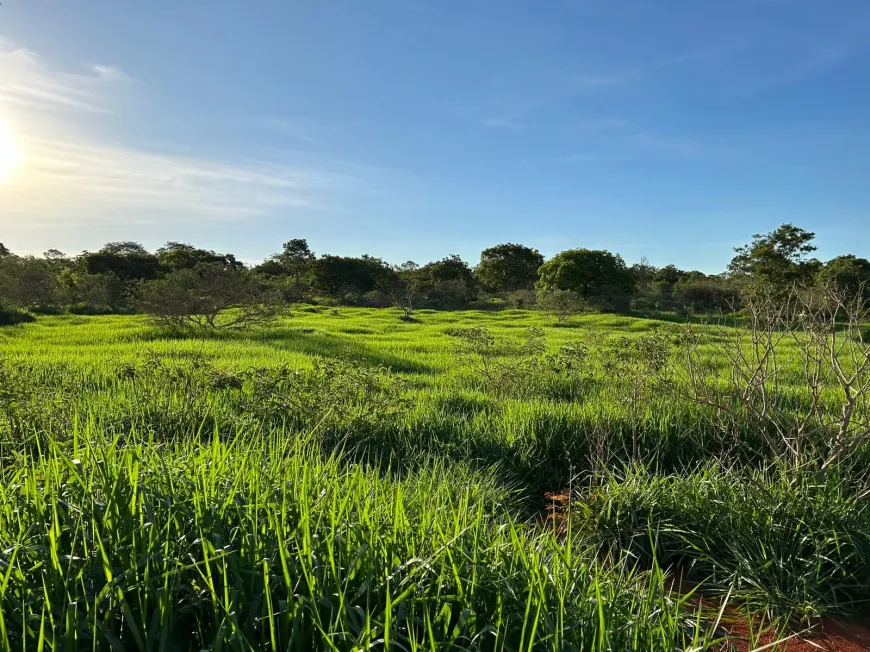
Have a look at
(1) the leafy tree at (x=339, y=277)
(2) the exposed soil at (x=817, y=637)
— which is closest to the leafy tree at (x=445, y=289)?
(1) the leafy tree at (x=339, y=277)

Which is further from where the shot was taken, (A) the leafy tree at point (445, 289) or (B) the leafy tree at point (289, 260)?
(B) the leafy tree at point (289, 260)

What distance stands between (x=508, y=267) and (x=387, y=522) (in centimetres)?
4542

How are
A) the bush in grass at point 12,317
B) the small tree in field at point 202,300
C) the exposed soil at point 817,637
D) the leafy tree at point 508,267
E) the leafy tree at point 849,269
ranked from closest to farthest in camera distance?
the exposed soil at point 817,637, the small tree in field at point 202,300, the bush in grass at point 12,317, the leafy tree at point 849,269, the leafy tree at point 508,267

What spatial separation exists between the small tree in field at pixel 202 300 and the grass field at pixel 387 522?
657 centimetres

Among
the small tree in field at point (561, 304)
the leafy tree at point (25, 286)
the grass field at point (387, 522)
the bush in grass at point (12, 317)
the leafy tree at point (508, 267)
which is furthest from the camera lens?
the leafy tree at point (508, 267)

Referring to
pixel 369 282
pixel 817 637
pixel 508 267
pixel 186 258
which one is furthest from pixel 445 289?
pixel 817 637

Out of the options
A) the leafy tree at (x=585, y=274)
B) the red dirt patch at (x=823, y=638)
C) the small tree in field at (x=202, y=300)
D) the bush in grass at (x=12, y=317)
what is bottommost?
the red dirt patch at (x=823, y=638)

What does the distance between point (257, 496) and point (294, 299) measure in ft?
103

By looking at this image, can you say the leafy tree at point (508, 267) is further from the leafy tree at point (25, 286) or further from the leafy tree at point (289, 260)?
the leafy tree at point (25, 286)

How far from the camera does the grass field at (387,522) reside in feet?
6.17

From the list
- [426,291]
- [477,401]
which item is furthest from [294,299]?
[477,401]

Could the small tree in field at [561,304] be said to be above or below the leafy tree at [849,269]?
below

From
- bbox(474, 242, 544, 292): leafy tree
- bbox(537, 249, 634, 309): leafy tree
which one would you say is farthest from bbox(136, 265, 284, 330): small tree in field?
bbox(474, 242, 544, 292): leafy tree

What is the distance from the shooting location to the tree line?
50.1 ft
